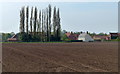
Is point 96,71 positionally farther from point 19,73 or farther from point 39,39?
point 39,39

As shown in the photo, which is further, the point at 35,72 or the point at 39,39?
the point at 39,39

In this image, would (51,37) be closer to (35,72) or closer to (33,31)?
(33,31)

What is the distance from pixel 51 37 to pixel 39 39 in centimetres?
427

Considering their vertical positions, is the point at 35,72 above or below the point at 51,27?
below

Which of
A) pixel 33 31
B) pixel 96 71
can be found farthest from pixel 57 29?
pixel 96 71

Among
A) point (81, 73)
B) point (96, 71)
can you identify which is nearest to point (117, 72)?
point (96, 71)

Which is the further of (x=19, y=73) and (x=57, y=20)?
(x=57, y=20)

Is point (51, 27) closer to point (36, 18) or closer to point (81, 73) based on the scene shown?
point (36, 18)

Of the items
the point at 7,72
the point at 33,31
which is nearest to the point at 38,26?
the point at 33,31

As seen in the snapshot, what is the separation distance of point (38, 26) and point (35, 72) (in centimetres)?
7135

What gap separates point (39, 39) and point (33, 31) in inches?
136

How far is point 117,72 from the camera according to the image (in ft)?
36.7

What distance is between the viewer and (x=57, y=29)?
8269 centimetres

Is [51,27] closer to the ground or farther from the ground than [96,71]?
farther from the ground
